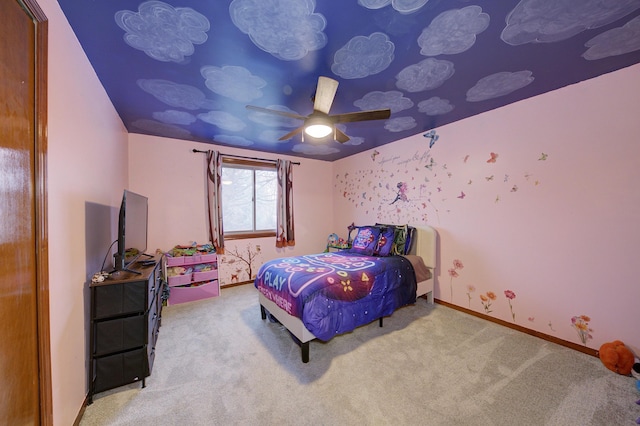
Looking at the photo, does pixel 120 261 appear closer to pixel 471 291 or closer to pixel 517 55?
pixel 517 55

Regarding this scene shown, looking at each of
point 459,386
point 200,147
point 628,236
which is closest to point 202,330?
point 459,386

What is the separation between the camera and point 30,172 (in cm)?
104

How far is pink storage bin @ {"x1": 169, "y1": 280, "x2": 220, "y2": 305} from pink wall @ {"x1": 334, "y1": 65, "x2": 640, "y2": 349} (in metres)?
3.46

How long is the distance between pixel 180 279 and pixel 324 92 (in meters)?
3.21

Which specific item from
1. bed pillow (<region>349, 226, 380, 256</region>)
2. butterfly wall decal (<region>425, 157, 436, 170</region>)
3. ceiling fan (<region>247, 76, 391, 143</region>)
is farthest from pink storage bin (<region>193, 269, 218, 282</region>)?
butterfly wall decal (<region>425, 157, 436, 170</region>)

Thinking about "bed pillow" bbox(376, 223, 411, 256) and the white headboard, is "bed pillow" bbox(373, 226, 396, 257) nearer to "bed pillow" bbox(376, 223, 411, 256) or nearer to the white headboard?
"bed pillow" bbox(376, 223, 411, 256)

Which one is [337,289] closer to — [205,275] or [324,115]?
[324,115]

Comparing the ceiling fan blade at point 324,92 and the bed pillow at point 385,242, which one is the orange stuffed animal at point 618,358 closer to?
the bed pillow at point 385,242

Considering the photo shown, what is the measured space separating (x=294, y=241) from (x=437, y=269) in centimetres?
264

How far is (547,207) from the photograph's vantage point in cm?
232

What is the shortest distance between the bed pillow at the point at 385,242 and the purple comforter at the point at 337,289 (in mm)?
272

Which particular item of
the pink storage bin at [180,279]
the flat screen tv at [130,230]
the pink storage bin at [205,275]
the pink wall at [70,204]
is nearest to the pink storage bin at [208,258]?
the pink storage bin at [205,275]

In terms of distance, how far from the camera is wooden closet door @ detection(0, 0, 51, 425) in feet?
2.84

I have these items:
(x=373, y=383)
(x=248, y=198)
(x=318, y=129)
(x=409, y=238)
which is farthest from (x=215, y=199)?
(x=373, y=383)
